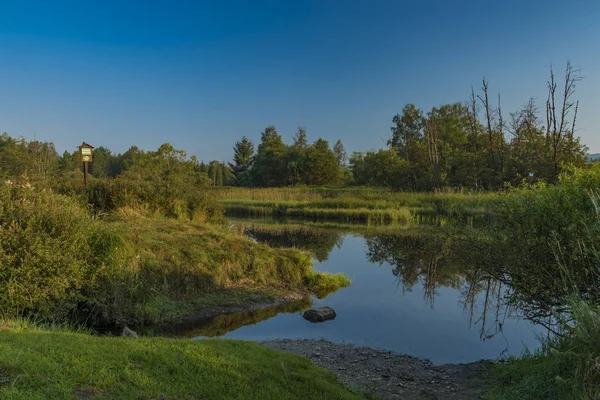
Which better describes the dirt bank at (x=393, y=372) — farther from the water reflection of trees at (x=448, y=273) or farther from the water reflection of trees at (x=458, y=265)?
the water reflection of trees at (x=448, y=273)

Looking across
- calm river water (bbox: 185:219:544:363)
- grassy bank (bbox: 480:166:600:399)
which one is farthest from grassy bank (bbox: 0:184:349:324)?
grassy bank (bbox: 480:166:600:399)

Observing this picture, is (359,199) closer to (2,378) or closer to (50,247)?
(50,247)

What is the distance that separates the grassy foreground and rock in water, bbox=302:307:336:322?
3.54m

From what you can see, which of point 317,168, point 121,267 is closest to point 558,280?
point 121,267

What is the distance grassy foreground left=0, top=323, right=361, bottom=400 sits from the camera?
9.32 ft

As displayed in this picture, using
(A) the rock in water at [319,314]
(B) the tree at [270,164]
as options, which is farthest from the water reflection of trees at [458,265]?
(B) the tree at [270,164]

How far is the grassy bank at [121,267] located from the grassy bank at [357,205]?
11.1 m

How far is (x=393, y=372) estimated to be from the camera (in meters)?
5.53

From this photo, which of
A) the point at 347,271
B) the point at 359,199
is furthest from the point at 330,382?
the point at 359,199

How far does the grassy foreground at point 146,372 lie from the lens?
284 centimetres

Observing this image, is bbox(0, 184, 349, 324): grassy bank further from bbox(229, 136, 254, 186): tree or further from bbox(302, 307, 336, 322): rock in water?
bbox(229, 136, 254, 186): tree

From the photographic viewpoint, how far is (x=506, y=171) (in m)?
28.8

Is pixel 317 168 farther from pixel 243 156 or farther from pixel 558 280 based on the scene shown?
pixel 558 280

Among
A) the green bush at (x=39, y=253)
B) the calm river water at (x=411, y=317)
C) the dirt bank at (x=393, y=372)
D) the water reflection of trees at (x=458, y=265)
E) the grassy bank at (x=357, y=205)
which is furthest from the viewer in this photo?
the grassy bank at (x=357, y=205)
